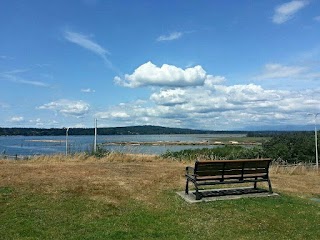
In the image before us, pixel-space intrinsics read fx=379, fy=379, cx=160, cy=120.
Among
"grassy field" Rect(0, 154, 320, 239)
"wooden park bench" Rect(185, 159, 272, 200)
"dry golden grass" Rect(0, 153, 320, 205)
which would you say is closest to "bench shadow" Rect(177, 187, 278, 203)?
"wooden park bench" Rect(185, 159, 272, 200)

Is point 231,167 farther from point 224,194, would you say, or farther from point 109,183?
point 109,183

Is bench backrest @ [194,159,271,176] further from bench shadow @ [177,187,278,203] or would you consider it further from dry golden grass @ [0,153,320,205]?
dry golden grass @ [0,153,320,205]

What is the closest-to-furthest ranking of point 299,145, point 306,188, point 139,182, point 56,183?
point 56,183 < point 139,182 < point 306,188 < point 299,145

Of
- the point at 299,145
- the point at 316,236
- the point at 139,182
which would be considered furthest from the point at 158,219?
the point at 299,145

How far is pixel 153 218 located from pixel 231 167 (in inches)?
116

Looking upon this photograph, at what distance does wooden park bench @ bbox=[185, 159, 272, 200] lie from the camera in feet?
29.8

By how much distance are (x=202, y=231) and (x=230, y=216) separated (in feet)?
3.61

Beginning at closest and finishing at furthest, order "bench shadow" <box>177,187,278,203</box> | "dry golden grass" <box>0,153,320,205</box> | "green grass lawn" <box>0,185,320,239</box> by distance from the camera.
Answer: "green grass lawn" <box>0,185,320,239</box>
"bench shadow" <box>177,187,278,203</box>
"dry golden grass" <box>0,153,320,205</box>

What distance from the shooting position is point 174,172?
13.9 metres

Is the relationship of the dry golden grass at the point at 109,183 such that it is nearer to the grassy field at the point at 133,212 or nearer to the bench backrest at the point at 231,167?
the grassy field at the point at 133,212

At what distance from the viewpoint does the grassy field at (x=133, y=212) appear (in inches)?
257

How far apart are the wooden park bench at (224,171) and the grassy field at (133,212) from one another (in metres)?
→ 0.67

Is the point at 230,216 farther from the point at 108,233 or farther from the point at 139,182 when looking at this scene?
the point at 139,182

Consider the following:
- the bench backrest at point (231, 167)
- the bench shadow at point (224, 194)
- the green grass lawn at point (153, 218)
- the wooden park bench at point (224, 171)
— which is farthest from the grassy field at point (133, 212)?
the bench backrest at point (231, 167)
